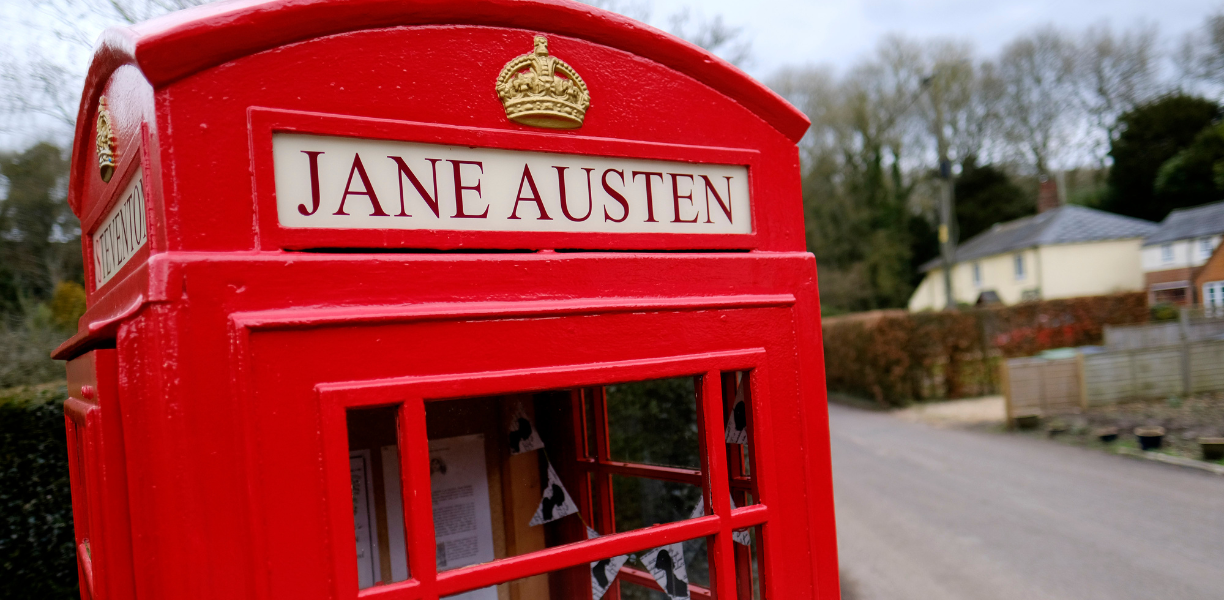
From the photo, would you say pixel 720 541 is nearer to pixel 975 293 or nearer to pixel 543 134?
pixel 543 134

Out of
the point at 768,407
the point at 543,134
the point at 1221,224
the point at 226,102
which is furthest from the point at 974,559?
the point at 1221,224

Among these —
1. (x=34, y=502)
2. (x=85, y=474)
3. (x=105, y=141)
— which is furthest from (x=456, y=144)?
(x=34, y=502)

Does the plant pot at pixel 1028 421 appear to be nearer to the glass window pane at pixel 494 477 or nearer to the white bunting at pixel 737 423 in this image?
the glass window pane at pixel 494 477

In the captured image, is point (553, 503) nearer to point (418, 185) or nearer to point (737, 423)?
point (737, 423)

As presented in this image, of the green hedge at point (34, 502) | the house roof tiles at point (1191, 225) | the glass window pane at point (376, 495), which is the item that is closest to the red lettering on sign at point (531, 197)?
the glass window pane at point (376, 495)

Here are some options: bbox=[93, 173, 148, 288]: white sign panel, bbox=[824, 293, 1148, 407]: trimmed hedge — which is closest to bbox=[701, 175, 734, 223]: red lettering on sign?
bbox=[93, 173, 148, 288]: white sign panel

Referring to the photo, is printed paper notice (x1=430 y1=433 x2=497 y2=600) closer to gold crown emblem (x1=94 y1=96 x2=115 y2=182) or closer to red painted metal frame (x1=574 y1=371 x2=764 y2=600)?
red painted metal frame (x1=574 y1=371 x2=764 y2=600)

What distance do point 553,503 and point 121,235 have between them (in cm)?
173

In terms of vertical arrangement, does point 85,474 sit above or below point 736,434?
above

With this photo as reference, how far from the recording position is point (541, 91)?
142 centimetres

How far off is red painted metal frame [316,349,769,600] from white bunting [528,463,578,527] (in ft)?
4.23

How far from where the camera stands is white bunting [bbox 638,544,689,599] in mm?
2020

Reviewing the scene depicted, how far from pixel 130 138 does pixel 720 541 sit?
4.36 feet

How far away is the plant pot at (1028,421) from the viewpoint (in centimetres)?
1213
